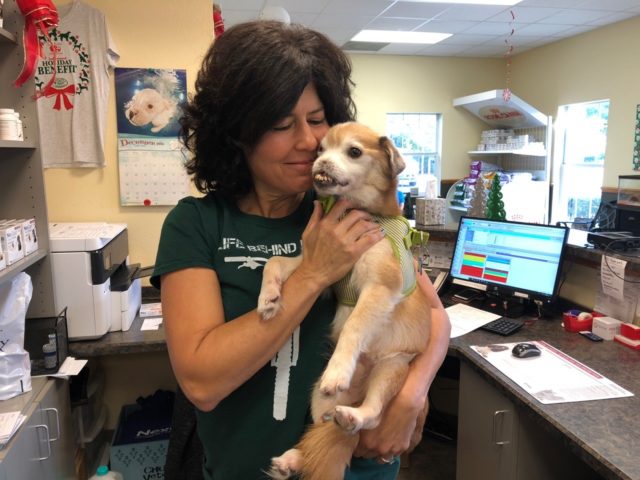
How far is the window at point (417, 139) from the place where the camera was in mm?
7500

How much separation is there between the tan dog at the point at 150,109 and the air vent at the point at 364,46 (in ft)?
14.9

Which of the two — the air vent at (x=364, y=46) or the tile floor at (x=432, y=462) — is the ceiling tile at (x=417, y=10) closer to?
the air vent at (x=364, y=46)

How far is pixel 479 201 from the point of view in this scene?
271cm

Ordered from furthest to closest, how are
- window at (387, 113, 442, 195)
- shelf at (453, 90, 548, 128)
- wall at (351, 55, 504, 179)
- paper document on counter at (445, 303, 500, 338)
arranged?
window at (387, 113, 442, 195) < wall at (351, 55, 504, 179) < shelf at (453, 90, 548, 128) < paper document on counter at (445, 303, 500, 338)

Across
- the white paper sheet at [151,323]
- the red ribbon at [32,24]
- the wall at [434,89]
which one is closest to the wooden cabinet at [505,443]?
the white paper sheet at [151,323]

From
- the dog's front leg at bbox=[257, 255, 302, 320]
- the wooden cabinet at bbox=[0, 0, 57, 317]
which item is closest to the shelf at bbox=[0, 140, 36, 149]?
the wooden cabinet at bbox=[0, 0, 57, 317]

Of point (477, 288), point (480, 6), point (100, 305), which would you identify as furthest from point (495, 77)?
point (100, 305)

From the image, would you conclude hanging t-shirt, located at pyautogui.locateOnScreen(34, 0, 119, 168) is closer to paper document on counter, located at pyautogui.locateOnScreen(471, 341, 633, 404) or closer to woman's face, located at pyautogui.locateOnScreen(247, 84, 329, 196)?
woman's face, located at pyautogui.locateOnScreen(247, 84, 329, 196)

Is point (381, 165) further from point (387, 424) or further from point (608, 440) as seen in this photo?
point (608, 440)

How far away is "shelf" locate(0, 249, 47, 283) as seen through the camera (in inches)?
61.8

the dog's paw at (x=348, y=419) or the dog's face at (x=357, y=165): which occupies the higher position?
the dog's face at (x=357, y=165)

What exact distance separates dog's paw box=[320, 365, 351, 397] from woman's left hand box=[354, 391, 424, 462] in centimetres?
17

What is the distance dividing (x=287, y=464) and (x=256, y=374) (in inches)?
7.1

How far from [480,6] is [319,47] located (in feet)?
15.0
